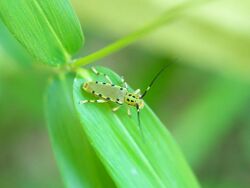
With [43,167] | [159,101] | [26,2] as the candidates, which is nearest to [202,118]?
[159,101]

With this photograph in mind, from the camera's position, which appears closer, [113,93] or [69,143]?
[69,143]

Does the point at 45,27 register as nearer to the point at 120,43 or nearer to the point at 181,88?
the point at 120,43

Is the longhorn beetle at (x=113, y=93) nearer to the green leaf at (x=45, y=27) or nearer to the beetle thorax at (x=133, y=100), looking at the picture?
the beetle thorax at (x=133, y=100)

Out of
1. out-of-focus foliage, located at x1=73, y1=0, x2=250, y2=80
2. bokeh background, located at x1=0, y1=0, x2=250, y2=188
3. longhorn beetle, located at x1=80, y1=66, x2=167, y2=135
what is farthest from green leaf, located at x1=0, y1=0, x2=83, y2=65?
out-of-focus foliage, located at x1=73, y1=0, x2=250, y2=80

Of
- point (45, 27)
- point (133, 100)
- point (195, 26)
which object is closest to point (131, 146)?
point (133, 100)

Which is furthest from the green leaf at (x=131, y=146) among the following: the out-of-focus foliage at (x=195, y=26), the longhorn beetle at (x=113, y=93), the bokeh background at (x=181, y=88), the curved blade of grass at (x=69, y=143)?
the out-of-focus foliage at (x=195, y=26)

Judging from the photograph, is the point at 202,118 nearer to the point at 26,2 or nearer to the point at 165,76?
the point at 165,76
